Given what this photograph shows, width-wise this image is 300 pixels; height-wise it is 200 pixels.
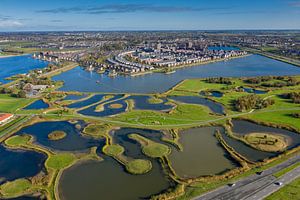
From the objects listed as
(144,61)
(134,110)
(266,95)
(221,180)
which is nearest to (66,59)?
(144,61)

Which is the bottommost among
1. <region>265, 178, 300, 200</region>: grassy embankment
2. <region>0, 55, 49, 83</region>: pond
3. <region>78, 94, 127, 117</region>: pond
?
<region>265, 178, 300, 200</region>: grassy embankment

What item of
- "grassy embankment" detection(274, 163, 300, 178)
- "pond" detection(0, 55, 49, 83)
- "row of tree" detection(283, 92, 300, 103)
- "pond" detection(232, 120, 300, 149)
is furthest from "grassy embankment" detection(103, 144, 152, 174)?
"pond" detection(0, 55, 49, 83)

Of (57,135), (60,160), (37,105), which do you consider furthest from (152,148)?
(37,105)

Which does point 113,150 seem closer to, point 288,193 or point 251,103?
point 288,193

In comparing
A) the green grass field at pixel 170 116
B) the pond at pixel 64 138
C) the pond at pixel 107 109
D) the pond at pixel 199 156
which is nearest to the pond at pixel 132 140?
the pond at pixel 64 138

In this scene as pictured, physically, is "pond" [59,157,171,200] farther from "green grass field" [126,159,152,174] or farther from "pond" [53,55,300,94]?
"pond" [53,55,300,94]

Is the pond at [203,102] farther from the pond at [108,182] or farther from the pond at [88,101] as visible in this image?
the pond at [108,182]

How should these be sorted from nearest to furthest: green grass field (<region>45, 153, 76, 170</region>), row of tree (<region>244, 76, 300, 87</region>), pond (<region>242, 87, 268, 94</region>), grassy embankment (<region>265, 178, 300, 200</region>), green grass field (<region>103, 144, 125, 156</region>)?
grassy embankment (<region>265, 178, 300, 200</region>) → green grass field (<region>45, 153, 76, 170</region>) → green grass field (<region>103, 144, 125, 156</region>) → pond (<region>242, 87, 268, 94</region>) → row of tree (<region>244, 76, 300, 87</region>)
